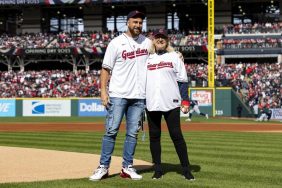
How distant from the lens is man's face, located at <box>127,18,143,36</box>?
21.7 ft

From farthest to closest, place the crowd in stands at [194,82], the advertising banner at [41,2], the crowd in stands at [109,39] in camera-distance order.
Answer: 1. the advertising banner at [41,2]
2. the crowd in stands at [109,39]
3. the crowd in stands at [194,82]

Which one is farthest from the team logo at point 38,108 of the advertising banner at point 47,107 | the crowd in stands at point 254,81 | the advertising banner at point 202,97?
the crowd in stands at point 254,81

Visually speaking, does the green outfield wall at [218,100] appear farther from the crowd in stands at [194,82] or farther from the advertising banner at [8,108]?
the advertising banner at [8,108]

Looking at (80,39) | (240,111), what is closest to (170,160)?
(240,111)

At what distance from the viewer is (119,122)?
656 centimetres

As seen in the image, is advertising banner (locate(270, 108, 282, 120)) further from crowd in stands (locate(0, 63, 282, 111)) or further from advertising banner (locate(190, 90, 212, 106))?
advertising banner (locate(190, 90, 212, 106))

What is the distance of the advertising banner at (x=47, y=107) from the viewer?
34844 mm

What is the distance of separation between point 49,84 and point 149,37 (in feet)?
87.0

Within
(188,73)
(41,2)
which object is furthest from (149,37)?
(41,2)

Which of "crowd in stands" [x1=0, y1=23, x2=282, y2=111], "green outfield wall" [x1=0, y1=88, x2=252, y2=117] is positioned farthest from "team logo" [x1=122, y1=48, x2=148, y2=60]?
"green outfield wall" [x1=0, y1=88, x2=252, y2=117]

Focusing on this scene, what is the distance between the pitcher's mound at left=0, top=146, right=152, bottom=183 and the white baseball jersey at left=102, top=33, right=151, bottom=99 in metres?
1.16

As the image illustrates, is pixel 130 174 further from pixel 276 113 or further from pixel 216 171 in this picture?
pixel 276 113

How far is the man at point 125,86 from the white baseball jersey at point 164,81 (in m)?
0.10

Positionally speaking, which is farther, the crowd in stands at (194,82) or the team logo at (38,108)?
the team logo at (38,108)
